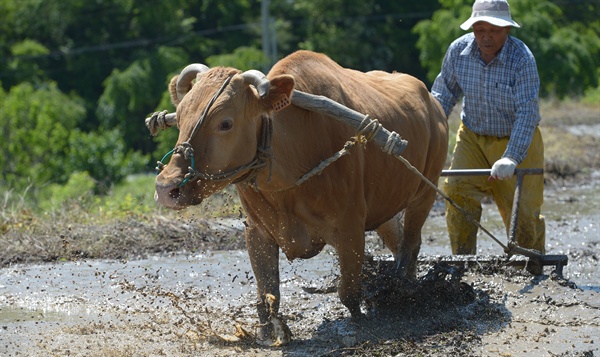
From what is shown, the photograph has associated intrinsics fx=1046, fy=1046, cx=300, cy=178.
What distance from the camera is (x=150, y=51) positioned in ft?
146

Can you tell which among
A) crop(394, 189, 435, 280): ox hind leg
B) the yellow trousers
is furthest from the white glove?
the yellow trousers

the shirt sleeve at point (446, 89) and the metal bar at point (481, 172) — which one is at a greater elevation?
the shirt sleeve at point (446, 89)

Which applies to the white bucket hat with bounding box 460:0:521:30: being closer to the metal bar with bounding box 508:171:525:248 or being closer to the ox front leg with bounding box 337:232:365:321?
the metal bar with bounding box 508:171:525:248

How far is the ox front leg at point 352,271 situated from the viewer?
706 cm

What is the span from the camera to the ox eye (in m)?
6.26

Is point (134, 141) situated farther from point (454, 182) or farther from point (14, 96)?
point (454, 182)

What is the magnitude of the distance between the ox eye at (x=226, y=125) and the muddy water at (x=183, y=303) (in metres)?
1.55

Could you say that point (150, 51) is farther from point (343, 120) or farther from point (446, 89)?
point (343, 120)

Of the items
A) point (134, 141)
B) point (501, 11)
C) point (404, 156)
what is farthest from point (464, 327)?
point (134, 141)

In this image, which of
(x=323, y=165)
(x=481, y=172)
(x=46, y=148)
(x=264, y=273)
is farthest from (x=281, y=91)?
(x=46, y=148)

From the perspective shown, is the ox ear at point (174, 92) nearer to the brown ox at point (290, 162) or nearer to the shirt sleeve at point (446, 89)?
the brown ox at point (290, 162)

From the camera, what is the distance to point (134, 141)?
4300 centimetres

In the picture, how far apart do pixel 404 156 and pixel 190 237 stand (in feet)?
12.1

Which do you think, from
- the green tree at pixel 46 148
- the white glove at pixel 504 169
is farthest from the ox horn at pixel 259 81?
the green tree at pixel 46 148
